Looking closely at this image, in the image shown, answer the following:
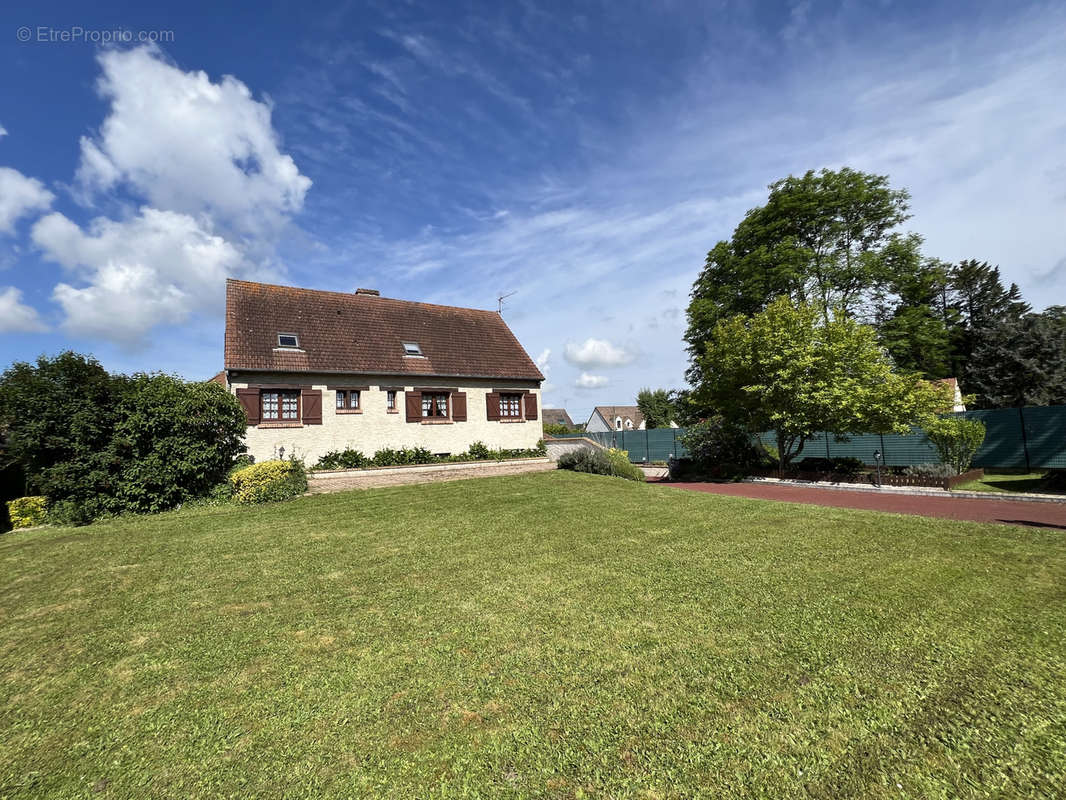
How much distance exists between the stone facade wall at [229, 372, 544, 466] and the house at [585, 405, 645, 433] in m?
54.5

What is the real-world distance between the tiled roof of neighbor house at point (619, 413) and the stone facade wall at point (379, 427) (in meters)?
56.0

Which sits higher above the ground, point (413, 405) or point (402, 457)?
point (413, 405)

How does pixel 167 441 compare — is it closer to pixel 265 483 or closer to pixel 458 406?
pixel 265 483

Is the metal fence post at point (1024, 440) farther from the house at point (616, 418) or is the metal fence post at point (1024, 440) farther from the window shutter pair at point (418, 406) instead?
the house at point (616, 418)

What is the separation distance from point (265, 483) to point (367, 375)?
5.98m

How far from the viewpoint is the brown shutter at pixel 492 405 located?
1994cm

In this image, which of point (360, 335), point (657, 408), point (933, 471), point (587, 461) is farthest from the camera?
point (657, 408)

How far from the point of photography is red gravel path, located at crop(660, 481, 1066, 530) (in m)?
9.04

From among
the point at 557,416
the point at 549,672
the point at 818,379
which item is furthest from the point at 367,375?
the point at 557,416

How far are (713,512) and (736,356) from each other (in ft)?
29.3

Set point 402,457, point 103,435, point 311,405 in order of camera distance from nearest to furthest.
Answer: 1. point 103,435
2. point 311,405
3. point 402,457

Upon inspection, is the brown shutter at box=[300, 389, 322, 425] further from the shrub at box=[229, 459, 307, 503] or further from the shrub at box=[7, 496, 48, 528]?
the shrub at box=[7, 496, 48, 528]

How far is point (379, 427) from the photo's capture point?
17438 mm

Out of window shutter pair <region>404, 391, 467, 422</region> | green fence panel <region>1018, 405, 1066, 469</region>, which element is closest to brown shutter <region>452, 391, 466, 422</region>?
window shutter pair <region>404, 391, 467, 422</region>
